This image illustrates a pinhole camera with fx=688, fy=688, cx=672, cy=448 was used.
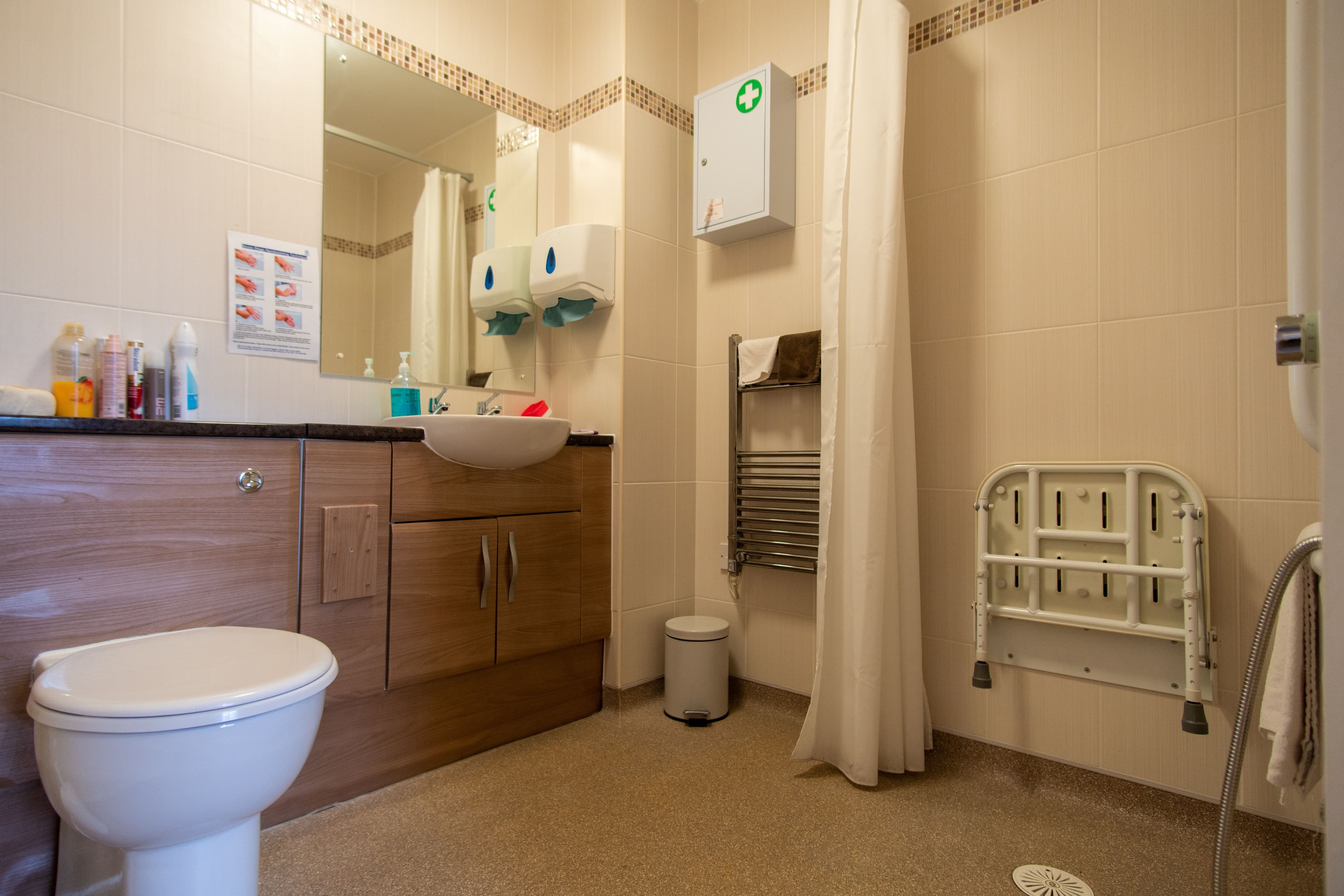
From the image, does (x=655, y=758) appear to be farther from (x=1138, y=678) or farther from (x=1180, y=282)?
(x=1180, y=282)

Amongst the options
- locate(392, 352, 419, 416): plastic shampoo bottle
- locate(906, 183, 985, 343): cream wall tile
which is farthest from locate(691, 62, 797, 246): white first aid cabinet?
locate(392, 352, 419, 416): plastic shampoo bottle

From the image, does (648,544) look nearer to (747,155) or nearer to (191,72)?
(747,155)

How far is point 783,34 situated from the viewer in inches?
90.0

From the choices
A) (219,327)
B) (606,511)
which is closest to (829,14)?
(606,511)

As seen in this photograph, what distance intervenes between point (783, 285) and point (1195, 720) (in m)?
1.55

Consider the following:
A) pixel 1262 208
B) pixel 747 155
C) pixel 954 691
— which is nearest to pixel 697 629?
pixel 954 691

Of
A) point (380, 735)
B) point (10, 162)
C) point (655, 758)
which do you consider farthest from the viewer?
point (655, 758)

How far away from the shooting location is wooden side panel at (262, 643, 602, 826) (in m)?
1.59

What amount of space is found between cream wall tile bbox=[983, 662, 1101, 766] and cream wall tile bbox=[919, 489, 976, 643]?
15 cm

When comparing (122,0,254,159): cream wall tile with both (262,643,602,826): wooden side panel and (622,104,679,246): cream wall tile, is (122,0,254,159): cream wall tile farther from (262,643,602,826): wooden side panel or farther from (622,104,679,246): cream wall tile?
(262,643,602,826): wooden side panel

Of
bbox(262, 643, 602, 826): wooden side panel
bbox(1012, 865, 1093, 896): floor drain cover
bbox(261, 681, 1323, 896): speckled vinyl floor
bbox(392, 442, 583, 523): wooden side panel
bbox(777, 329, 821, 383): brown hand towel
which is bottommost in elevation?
bbox(261, 681, 1323, 896): speckled vinyl floor

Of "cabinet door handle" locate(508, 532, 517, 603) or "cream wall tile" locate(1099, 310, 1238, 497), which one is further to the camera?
"cabinet door handle" locate(508, 532, 517, 603)

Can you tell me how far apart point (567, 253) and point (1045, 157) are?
53.3 inches

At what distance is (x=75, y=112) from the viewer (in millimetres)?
1535
